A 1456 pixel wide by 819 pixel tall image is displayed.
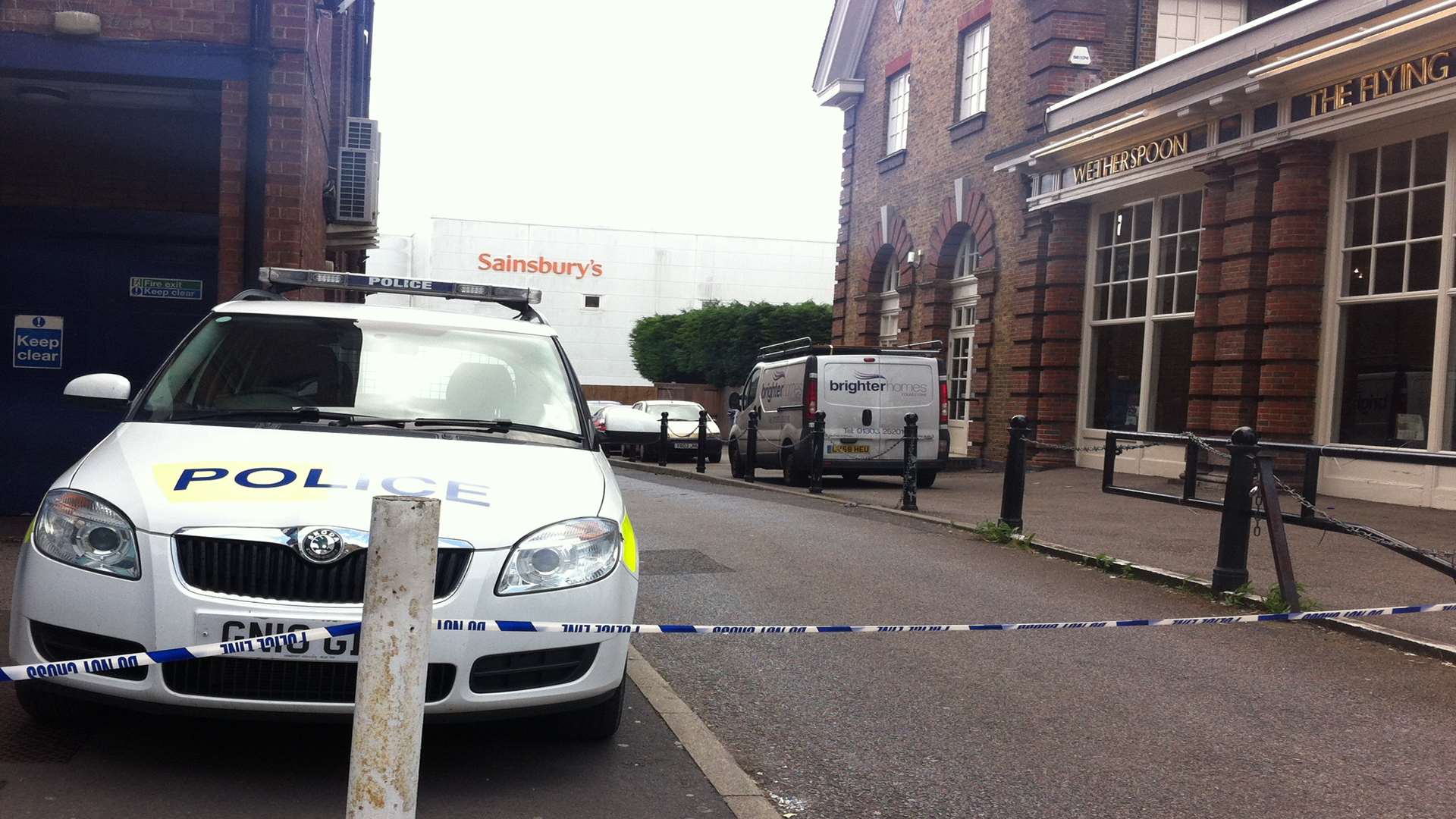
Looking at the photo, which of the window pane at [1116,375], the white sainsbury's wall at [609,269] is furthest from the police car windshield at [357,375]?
the white sainsbury's wall at [609,269]

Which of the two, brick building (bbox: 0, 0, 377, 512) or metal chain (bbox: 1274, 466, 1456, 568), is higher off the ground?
brick building (bbox: 0, 0, 377, 512)

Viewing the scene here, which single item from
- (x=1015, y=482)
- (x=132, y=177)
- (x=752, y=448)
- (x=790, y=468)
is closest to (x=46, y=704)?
(x=132, y=177)

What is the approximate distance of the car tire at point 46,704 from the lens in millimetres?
4344

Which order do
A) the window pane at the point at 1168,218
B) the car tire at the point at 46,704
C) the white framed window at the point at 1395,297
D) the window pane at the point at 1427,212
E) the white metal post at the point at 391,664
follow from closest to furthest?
the white metal post at the point at 391,664, the car tire at the point at 46,704, the white framed window at the point at 1395,297, the window pane at the point at 1427,212, the window pane at the point at 1168,218

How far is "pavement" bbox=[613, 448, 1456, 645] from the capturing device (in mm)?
8195

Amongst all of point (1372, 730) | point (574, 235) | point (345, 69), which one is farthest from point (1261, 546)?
point (574, 235)

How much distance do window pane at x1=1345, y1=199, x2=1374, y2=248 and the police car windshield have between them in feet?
36.2

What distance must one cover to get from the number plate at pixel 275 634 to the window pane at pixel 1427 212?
12.3m

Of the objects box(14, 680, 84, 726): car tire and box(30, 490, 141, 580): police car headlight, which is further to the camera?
box(14, 680, 84, 726): car tire

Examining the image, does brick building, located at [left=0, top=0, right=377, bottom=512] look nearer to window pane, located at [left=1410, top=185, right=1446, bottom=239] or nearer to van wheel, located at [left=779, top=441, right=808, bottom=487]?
van wheel, located at [left=779, top=441, right=808, bottom=487]

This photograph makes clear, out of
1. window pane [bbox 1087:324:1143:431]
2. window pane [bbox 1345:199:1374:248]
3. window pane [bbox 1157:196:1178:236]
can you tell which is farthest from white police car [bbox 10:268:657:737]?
window pane [bbox 1087:324:1143:431]

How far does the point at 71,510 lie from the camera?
4145mm

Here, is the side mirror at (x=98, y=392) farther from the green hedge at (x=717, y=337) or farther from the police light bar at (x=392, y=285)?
the green hedge at (x=717, y=337)

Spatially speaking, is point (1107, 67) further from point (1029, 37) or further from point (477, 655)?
point (477, 655)
